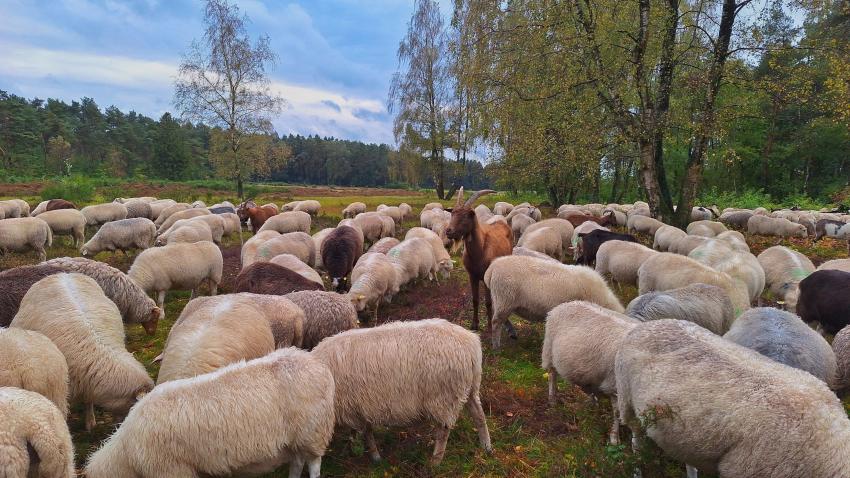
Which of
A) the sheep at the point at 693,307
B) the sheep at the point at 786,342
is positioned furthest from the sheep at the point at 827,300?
the sheep at the point at 786,342

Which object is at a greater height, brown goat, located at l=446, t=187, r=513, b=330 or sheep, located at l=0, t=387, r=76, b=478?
brown goat, located at l=446, t=187, r=513, b=330

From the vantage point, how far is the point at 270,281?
764cm

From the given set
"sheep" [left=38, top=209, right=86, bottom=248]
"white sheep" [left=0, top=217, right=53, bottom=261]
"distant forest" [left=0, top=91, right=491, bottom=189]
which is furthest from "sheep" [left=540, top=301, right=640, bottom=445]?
"distant forest" [left=0, top=91, right=491, bottom=189]

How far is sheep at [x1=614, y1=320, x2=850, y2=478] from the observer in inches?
107

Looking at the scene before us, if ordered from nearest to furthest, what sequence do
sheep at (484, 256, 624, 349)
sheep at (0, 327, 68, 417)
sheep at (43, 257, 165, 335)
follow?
1. sheep at (0, 327, 68, 417)
2. sheep at (484, 256, 624, 349)
3. sheep at (43, 257, 165, 335)

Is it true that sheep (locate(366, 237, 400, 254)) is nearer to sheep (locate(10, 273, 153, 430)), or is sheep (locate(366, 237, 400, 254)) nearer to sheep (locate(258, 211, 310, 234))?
sheep (locate(258, 211, 310, 234))

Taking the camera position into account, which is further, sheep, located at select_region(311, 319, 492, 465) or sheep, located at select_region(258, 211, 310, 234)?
sheep, located at select_region(258, 211, 310, 234)

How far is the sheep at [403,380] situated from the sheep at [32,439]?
6.48 ft

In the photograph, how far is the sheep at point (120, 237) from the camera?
1286 cm

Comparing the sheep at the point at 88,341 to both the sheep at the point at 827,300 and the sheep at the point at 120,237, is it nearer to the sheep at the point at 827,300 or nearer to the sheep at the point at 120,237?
the sheep at the point at 120,237

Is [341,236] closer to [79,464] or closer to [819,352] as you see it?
[79,464]

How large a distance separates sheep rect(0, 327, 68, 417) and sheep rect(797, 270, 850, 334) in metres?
9.08

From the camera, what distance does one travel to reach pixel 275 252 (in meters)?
10.9

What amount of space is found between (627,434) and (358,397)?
2.84 metres
